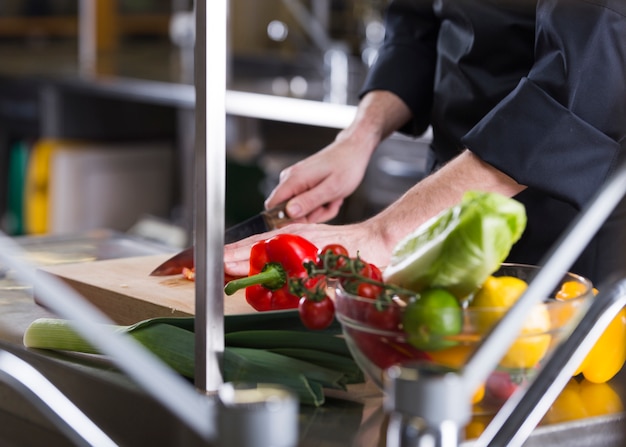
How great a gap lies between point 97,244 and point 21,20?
15.7 ft

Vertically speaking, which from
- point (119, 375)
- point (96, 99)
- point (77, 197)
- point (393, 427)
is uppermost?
point (393, 427)

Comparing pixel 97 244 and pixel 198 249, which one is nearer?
pixel 198 249

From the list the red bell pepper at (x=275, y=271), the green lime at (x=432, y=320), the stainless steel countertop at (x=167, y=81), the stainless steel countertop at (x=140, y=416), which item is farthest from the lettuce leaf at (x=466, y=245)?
the stainless steel countertop at (x=167, y=81)

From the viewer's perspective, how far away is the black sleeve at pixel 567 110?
46.9 inches

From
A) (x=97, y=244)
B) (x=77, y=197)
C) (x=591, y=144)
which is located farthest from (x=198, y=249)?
(x=77, y=197)

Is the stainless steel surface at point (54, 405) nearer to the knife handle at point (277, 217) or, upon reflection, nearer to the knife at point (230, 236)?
the knife at point (230, 236)

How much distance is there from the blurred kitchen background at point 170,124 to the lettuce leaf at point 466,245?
1951mm

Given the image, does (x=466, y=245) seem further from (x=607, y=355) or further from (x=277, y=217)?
(x=277, y=217)

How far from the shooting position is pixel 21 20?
20.2ft

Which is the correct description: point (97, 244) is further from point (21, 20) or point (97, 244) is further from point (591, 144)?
point (21, 20)

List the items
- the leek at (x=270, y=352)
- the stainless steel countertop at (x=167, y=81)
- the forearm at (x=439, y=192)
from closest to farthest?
the leek at (x=270, y=352)
the forearm at (x=439, y=192)
the stainless steel countertop at (x=167, y=81)

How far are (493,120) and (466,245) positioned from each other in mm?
456

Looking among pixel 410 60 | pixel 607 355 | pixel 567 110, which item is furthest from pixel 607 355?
pixel 410 60

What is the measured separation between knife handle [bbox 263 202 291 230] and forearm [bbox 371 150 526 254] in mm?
199
